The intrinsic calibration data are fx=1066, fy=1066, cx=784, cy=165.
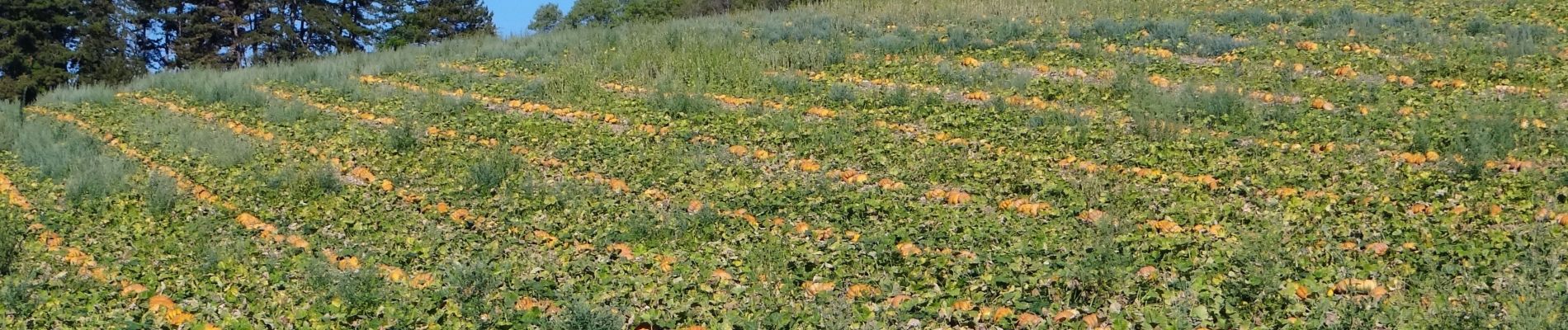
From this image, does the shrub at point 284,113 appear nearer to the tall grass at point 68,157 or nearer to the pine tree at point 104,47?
the tall grass at point 68,157

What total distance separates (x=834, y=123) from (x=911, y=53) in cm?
463

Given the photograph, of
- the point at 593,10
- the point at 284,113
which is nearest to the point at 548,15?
the point at 593,10

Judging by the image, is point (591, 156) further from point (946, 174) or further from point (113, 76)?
point (113, 76)

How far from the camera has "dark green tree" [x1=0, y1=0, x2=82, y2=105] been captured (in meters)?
41.3

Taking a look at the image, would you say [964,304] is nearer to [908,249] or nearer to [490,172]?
[908,249]

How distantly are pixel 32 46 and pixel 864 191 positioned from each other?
47.5 metres

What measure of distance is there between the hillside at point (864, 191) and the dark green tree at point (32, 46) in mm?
32999

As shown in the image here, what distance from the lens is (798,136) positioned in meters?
9.74

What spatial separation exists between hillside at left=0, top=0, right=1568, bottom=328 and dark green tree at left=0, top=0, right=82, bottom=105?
108ft

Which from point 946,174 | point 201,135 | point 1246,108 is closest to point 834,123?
point 946,174

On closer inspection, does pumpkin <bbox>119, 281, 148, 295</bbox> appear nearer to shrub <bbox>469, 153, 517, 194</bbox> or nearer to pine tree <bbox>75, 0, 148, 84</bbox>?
shrub <bbox>469, 153, 517, 194</bbox>

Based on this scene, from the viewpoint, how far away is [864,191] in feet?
25.4

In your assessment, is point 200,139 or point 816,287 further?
point 200,139

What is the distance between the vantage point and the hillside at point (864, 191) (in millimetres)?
5430
